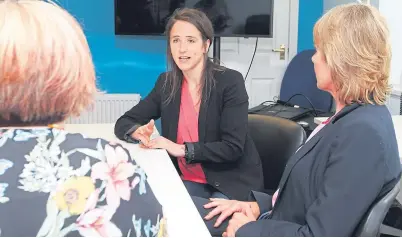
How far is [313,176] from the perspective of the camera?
1310mm

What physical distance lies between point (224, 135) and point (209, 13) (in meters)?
1.89

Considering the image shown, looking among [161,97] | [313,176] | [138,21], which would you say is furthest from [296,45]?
[313,176]

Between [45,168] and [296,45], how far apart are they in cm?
388

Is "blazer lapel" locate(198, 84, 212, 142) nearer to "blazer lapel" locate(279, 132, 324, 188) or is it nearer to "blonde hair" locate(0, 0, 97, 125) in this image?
"blazer lapel" locate(279, 132, 324, 188)

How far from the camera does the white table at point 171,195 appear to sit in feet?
3.95

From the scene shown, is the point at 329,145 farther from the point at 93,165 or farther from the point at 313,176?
the point at 93,165

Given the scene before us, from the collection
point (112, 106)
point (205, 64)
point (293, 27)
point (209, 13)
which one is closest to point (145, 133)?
point (205, 64)

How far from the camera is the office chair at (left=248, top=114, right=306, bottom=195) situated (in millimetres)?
2035

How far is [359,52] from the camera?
130cm

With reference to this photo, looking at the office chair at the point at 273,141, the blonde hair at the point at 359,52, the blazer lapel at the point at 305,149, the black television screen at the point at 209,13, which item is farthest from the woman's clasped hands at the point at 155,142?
the black television screen at the point at 209,13

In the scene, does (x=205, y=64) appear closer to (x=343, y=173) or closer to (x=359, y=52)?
(x=359, y=52)

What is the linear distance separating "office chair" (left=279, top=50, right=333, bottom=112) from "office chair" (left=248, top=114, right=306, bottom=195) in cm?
174

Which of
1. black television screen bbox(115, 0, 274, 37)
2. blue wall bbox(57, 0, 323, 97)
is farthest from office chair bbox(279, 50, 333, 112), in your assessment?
blue wall bbox(57, 0, 323, 97)

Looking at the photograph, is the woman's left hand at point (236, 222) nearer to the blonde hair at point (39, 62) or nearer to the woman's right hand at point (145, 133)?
the woman's right hand at point (145, 133)
